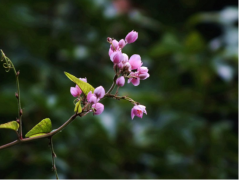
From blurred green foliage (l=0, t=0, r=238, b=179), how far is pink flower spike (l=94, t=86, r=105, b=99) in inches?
24.8

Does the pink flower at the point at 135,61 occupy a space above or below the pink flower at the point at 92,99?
above

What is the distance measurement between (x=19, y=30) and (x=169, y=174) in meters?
0.72

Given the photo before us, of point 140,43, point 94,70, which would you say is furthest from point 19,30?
point 140,43

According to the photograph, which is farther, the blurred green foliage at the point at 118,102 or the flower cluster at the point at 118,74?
the blurred green foliage at the point at 118,102

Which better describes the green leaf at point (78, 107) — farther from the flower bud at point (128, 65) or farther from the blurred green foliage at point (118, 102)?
the blurred green foliage at point (118, 102)

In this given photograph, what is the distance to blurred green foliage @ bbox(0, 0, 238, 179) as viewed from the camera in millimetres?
1093

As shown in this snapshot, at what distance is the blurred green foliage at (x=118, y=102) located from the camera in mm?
1093

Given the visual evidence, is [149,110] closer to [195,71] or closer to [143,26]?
[195,71]

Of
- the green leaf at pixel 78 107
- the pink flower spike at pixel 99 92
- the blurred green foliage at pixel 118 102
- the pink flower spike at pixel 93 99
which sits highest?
the blurred green foliage at pixel 118 102

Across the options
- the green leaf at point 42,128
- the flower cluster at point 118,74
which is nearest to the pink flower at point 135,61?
the flower cluster at point 118,74

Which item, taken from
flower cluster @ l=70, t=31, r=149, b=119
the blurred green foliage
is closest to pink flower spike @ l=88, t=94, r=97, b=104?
flower cluster @ l=70, t=31, r=149, b=119

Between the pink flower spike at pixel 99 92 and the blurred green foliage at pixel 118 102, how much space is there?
63 centimetres

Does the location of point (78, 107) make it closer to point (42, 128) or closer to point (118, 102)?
point (42, 128)

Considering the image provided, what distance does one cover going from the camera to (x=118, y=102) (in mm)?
1190
